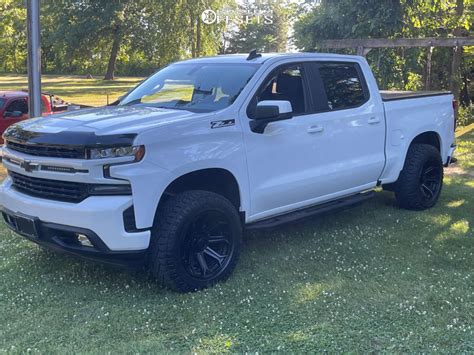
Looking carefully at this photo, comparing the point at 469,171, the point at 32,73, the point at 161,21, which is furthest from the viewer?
the point at 161,21

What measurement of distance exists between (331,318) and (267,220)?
1357mm

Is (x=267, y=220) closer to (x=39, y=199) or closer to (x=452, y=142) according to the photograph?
(x=39, y=199)

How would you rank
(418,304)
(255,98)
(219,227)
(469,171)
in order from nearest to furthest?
(418,304) → (219,227) → (255,98) → (469,171)

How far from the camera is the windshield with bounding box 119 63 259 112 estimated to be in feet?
16.3

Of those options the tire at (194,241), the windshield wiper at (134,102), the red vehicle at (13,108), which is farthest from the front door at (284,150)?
the red vehicle at (13,108)

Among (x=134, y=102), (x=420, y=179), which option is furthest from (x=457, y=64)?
(x=134, y=102)

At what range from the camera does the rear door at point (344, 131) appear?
18.2ft

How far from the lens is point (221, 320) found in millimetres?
4023

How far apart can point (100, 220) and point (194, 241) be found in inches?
32.8

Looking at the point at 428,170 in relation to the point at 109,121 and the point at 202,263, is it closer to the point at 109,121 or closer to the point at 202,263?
the point at 202,263

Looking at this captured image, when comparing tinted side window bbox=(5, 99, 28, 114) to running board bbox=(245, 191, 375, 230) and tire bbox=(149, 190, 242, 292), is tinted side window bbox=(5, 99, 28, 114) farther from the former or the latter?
tire bbox=(149, 190, 242, 292)

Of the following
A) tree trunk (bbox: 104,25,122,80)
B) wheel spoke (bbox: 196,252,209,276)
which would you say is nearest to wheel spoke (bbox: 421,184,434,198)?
wheel spoke (bbox: 196,252,209,276)

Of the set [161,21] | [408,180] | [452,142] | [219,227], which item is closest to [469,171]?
[452,142]

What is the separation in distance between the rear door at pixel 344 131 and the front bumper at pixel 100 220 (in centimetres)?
211
